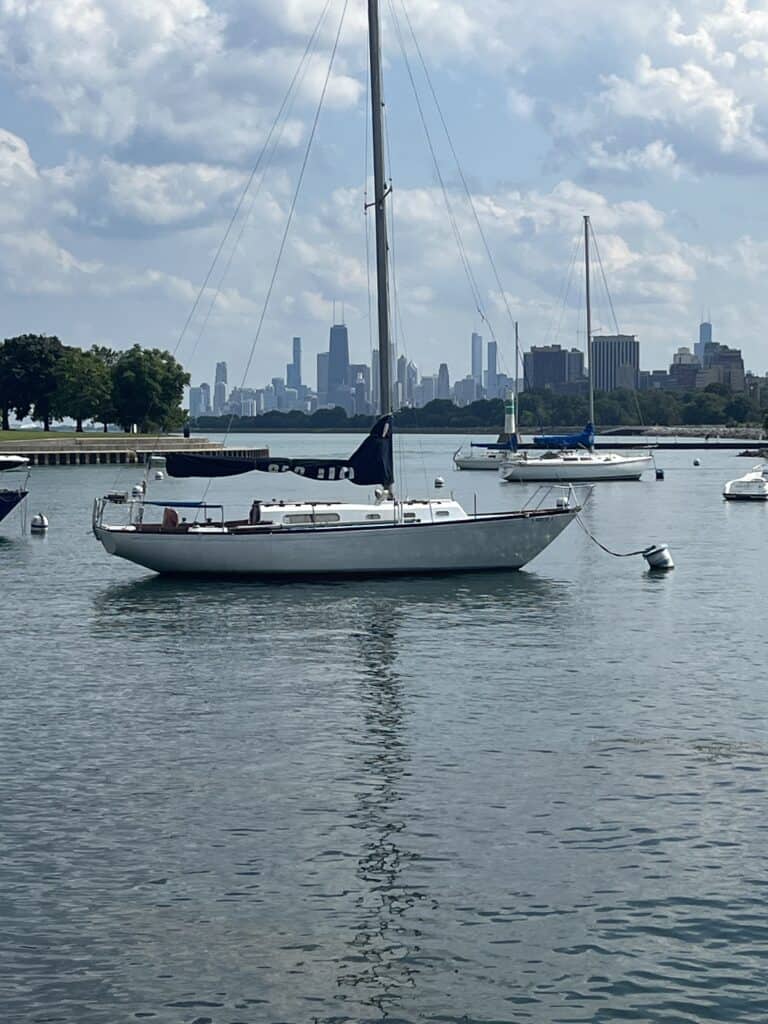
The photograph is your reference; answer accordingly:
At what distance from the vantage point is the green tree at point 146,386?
635ft

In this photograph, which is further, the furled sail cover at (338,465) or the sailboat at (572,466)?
the sailboat at (572,466)

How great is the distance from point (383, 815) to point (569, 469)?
320 feet

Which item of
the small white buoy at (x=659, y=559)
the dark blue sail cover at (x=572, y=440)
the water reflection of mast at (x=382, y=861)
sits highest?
the dark blue sail cover at (x=572, y=440)

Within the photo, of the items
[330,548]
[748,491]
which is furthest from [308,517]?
[748,491]

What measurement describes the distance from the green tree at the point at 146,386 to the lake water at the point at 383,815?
503 ft

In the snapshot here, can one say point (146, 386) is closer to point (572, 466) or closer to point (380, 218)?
point (572, 466)


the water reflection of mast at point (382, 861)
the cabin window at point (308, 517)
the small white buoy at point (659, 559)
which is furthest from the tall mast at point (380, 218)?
the water reflection of mast at point (382, 861)

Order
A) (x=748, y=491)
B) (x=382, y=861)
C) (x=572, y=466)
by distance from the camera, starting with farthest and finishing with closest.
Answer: (x=572, y=466) → (x=748, y=491) → (x=382, y=861)

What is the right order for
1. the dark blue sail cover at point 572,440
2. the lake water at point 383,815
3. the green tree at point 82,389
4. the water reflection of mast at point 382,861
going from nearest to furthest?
the lake water at point 383,815 → the water reflection of mast at point 382,861 → the dark blue sail cover at point 572,440 → the green tree at point 82,389

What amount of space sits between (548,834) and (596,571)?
34216 millimetres

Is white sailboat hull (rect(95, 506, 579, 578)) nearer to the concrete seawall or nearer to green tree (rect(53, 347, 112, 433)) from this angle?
the concrete seawall

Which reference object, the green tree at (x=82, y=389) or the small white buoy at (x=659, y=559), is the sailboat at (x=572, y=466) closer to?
the small white buoy at (x=659, y=559)

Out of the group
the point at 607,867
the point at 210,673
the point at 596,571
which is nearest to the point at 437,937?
the point at 607,867

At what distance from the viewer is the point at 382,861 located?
63.4 feet
